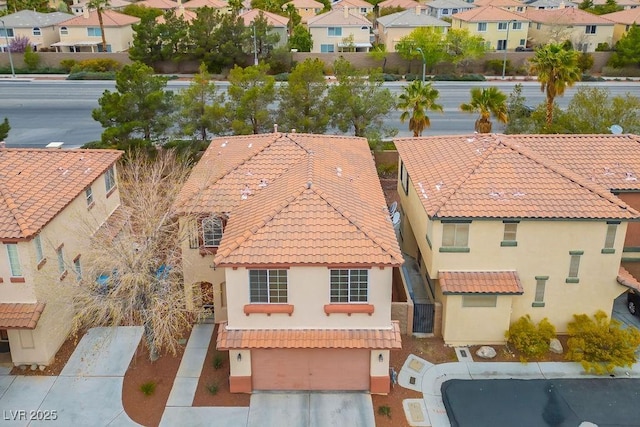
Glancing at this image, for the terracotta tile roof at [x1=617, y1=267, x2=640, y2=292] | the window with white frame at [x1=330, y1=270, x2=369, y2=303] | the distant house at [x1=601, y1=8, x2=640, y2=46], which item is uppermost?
the distant house at [x1=601, y1=8, x2=640, y2=46]

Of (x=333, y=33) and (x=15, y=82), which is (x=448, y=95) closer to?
(x=333, y=33)

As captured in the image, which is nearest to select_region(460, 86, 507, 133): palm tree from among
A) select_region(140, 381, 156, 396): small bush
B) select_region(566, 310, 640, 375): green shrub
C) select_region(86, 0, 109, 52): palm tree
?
select_region(566, 310, 640, 375): green shrub

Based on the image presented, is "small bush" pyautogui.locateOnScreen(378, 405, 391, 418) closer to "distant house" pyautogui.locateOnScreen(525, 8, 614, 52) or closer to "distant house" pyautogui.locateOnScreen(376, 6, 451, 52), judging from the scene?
"distant house" pyautogui.locateOnScreen(376, 6, 451, 52)

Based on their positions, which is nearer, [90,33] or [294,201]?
[294,201]

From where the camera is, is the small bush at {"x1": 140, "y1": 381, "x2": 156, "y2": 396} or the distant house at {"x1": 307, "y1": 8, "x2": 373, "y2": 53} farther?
the distant house at {"x1": 307, "y1": 8, "x2": 373, "y2": 53}

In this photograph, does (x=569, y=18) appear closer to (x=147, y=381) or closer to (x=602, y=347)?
(x=602, y=347)

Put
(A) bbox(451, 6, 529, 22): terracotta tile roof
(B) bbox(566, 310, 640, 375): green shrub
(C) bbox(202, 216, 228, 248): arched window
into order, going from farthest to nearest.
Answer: (A) bbox(451, 6, 529, 22): terracotta tile roof
(C) bbox(202, 216, 228, 248): arched window
(B) bbox(566, 310, 640, 375): green shrub

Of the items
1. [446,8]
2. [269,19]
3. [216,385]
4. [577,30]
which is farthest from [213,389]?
[446,8]
